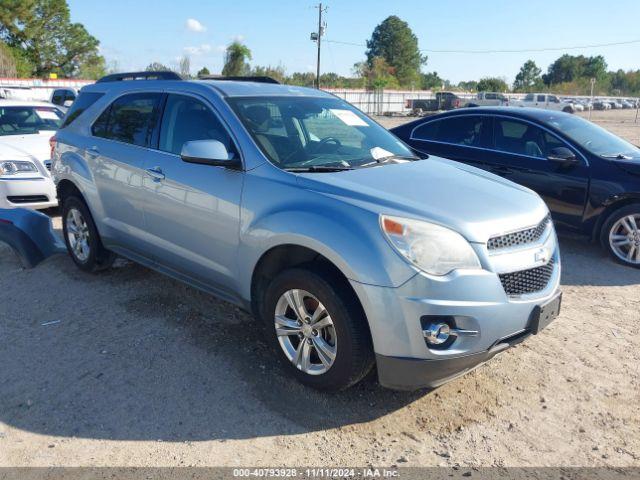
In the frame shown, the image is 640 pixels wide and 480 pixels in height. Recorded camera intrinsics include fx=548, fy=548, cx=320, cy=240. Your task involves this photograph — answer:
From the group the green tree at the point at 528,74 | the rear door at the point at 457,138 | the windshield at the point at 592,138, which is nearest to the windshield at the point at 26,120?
the rear door at the point at 457,138

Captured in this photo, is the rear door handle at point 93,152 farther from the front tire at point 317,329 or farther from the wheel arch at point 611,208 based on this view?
the wheel arch at point 611,208

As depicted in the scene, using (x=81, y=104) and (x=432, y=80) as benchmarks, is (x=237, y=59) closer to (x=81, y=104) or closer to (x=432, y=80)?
(x=81, y=104)

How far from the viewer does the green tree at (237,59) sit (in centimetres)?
5544

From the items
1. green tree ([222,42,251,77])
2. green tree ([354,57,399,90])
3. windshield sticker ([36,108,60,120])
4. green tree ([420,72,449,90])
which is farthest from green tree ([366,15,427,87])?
windshield sticker ([36,108,60,120])

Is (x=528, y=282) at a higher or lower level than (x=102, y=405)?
higher

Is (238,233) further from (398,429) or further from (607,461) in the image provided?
(607,461)

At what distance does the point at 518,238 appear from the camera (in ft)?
10.3

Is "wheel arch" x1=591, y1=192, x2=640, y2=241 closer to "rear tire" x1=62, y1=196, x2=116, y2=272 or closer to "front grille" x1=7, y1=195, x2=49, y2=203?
"rear tire" x1=62, y1=196, x2=116, y2=272

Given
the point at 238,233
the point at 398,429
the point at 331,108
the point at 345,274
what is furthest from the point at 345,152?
the point at 398,429

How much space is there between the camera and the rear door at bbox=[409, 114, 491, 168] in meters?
7.00

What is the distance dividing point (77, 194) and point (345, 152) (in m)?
2.89

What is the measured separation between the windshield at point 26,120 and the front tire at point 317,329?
6.97m

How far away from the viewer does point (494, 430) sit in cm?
305

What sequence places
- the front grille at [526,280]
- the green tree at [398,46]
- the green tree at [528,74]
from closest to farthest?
the front grille at [526,280] → the green tree at [398,46] → the green tree at [528,74]
